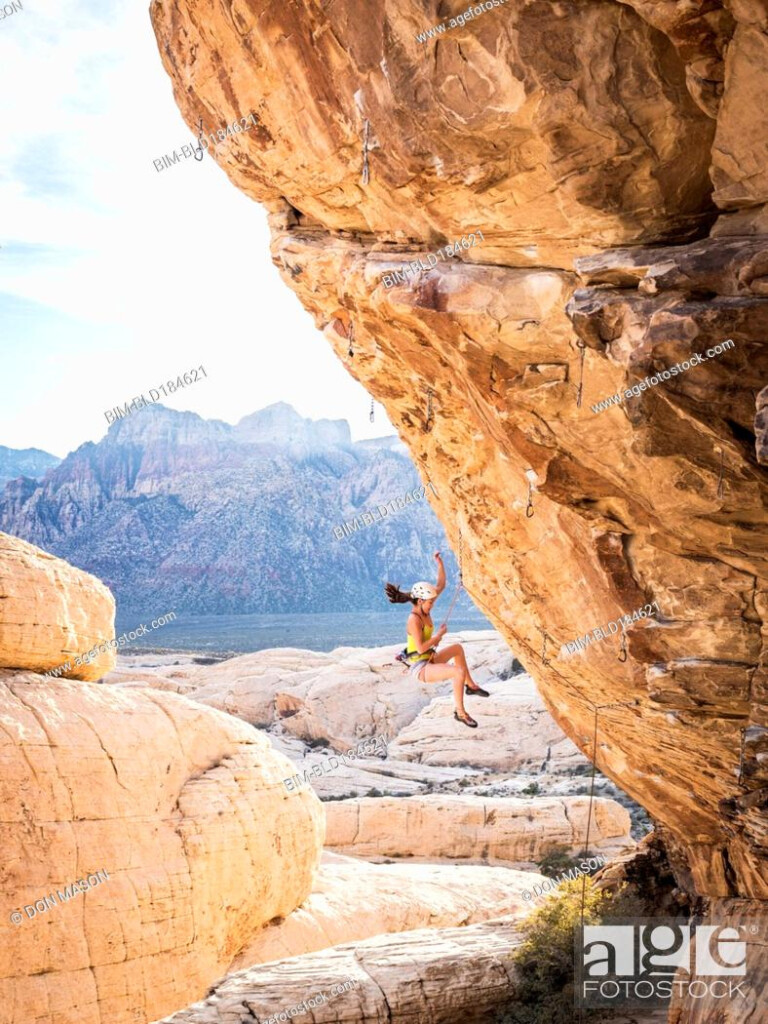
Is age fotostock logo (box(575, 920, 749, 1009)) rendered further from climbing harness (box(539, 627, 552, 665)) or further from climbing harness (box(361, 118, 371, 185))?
climbing harness (box(361, 118, 371, 185))

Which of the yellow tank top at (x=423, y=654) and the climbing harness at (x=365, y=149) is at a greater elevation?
the climbing harness at (x=365, y=149)

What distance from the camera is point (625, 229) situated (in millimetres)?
8625

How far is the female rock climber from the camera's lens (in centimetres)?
1342

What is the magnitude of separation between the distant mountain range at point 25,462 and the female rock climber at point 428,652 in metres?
159

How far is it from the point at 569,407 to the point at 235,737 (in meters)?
12.6

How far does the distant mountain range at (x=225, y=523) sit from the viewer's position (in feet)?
335

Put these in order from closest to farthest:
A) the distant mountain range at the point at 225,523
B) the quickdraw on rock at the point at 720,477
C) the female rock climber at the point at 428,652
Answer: the quickdraw on rock at the point at 720,477, the female rock climber at the point at 428,652, the distant mountain range at the point at 225,523

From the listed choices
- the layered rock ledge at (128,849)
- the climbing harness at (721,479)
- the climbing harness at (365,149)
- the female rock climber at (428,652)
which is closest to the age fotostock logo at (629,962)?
the female rock climber at (428,652)

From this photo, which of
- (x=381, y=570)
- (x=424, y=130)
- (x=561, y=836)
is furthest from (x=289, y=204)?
(x=381, y=570)

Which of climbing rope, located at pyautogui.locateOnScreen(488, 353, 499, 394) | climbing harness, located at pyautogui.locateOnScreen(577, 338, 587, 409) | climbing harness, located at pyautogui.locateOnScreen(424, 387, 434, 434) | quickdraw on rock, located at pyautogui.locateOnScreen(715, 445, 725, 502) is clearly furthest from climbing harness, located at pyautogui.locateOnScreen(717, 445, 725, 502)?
climbing harness, located at pyautogui.locateOnScreen(424, 387, 434, 434)

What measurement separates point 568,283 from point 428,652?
6110 millimetres

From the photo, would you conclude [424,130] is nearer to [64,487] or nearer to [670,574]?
[670,574]

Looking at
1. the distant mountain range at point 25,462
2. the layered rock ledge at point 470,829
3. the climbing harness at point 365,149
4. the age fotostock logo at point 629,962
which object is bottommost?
the layered rock ledge at point 470,829

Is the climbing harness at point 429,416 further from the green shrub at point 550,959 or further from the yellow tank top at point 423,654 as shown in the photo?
the green shrub at point 550,959
